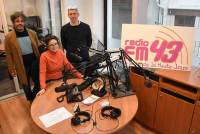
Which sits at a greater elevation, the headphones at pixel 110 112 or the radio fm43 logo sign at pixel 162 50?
the radio fm43 logo sign at pixel 162 50

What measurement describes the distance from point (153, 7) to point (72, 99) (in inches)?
65.9

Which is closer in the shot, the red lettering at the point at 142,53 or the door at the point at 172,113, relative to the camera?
the door at the point at 172,113

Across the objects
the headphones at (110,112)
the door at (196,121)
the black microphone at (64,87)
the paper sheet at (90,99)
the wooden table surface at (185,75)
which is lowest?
the door at (196,121)

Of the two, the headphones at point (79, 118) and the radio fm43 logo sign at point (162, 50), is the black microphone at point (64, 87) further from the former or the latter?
the radio fm43 logo sign at point (162, 50)

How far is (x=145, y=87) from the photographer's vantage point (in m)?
2.26

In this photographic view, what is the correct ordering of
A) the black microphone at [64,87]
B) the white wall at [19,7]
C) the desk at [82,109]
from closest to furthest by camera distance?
the desk at [82,109] → the black microphone at [64,87] → the white wall at [19,7]

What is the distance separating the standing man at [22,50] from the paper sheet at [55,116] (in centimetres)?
80

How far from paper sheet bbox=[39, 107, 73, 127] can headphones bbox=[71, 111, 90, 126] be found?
0.23ft

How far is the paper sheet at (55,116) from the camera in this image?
5.28 feet

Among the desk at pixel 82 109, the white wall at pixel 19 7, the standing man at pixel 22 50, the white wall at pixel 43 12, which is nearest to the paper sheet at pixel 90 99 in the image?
the desk at pixel 82 109

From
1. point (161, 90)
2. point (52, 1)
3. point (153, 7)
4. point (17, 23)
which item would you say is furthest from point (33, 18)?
point (161, 90)

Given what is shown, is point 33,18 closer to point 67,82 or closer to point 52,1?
point 52,1

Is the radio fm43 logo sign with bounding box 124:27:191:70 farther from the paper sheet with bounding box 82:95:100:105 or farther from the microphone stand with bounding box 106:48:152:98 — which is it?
the paper sheet with bounding box 82:95:100:105

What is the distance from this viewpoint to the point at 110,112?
1691 millimetres
